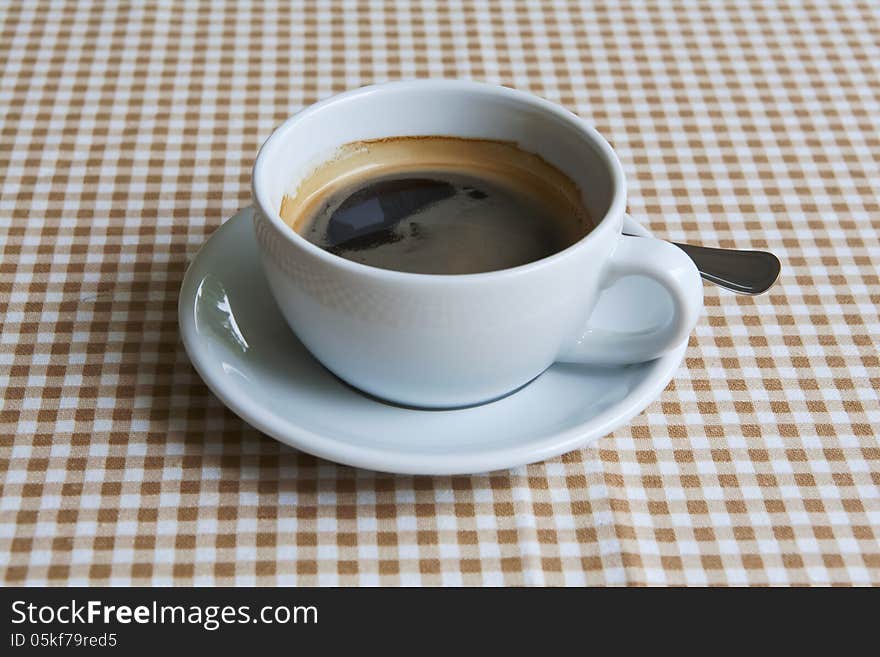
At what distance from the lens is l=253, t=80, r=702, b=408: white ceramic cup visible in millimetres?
605

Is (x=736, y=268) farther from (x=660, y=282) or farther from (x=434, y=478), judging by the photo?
(x=434, y=478)

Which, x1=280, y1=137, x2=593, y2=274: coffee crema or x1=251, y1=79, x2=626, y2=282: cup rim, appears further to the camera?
x1=280, y1=137, x2=593, y2=274: coffee crema

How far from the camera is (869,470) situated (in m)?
0.70

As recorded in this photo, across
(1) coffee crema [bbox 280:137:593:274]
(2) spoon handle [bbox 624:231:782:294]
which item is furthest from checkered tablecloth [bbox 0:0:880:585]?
(1) coffee crema [bbox 280:137:593:274]

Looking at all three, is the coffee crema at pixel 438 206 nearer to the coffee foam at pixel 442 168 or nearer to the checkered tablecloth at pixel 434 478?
the coffee foam at pixel 442 168

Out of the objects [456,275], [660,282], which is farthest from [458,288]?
[660,282]

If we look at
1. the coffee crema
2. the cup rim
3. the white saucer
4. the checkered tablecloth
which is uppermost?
the cup rim

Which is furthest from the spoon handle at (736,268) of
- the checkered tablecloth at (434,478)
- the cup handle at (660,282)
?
the cup handle at (660,282)

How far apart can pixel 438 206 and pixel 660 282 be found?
0.18 metres

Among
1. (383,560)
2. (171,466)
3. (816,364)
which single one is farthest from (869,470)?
(171,466)

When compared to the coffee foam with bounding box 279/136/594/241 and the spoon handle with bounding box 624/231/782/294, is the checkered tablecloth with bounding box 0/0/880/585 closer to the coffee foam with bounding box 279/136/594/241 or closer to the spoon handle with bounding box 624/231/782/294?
the spoon handle with bounding box 624/231/782/294

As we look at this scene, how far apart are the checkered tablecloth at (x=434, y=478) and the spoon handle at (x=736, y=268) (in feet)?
0.10
